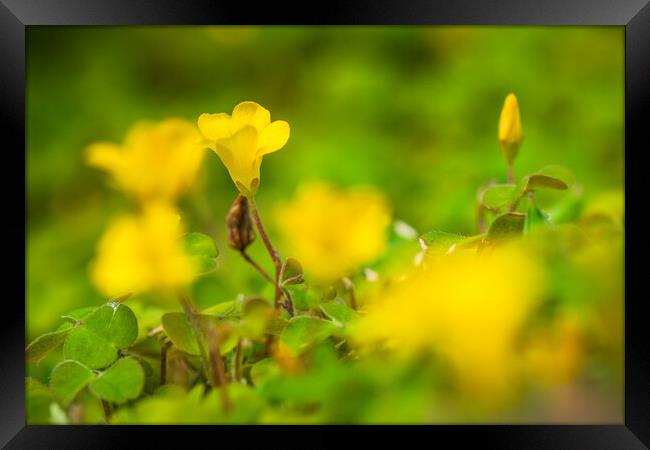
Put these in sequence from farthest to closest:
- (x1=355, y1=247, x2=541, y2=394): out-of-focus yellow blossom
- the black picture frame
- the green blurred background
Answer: the green blurred background
the black picture frame
(x1=355, y1=247, x2=541, y2=394): out-of-focus yellow blossom

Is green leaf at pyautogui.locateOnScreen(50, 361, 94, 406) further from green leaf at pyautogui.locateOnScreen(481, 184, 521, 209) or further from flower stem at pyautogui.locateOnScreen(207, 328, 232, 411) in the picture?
green leaf at pyautogui.locateOnScreen(481, 184, 521, 209)

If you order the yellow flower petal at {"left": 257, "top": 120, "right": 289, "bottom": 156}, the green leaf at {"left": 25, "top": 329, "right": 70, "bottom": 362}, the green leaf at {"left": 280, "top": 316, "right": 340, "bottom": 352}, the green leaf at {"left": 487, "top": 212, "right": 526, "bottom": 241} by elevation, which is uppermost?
the yellow flower petal at {"left": 257, "top": 120, "right": 289, "bottom": 156}

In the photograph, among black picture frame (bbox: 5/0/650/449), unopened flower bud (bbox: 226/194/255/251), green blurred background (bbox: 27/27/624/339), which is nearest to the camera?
unopened flower bud (bbox: 226/194/255/251)

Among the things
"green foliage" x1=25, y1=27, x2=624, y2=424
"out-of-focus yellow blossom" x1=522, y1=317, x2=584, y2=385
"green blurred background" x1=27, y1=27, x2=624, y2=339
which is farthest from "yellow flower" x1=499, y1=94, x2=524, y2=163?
"green blurred background" x1=27, y1=27, x2=624, y2=339

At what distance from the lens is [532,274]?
344 millimetres

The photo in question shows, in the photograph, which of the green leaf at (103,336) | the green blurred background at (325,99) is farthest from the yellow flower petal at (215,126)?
the green blurred background at (325,99)

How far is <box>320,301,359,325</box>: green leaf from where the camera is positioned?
40 centimetres

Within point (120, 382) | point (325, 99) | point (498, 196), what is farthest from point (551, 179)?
point (325, 99)

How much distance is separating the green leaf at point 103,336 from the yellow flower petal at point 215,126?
104 mm

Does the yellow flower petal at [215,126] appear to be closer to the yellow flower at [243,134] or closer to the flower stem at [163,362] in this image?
the yellow flower at [243,134]

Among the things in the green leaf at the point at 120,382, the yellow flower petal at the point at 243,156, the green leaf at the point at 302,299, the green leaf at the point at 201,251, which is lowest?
the green leaf at the point at 120,382

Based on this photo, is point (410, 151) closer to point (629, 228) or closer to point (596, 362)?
point (629, 228)

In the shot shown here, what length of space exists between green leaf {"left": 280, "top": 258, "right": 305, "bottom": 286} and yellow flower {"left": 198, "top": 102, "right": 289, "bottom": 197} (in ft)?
0.20

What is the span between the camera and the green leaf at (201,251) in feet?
1.45
